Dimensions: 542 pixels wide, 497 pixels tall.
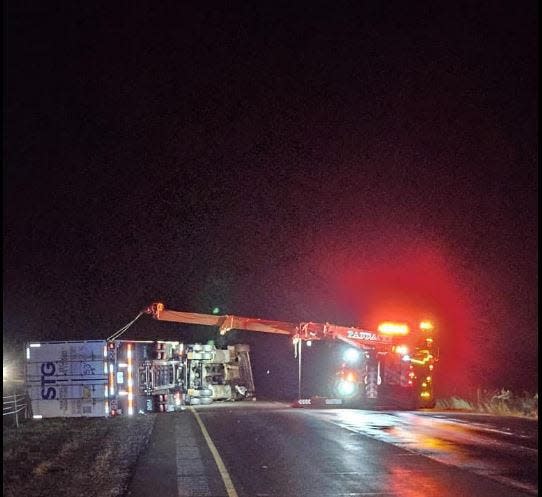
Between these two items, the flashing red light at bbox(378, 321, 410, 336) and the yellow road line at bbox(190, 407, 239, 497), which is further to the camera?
the flashing red light at bbox(378, 321, 410, 336)

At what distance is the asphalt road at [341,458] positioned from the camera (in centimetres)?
1073

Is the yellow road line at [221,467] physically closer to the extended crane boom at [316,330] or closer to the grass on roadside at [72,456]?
the grass on roadside at [72,456]

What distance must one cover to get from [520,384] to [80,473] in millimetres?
30033

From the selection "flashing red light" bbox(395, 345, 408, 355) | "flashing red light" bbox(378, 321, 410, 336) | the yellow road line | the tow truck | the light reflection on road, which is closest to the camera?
the yellow road line

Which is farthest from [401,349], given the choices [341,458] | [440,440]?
[341,458]

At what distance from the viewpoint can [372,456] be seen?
13.9 metres

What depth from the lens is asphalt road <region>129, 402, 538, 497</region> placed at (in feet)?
35.2

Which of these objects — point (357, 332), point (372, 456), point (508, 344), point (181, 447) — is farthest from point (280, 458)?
point (508, 344)

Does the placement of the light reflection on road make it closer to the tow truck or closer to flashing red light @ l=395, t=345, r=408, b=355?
the tow truck

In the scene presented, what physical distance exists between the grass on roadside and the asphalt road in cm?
41

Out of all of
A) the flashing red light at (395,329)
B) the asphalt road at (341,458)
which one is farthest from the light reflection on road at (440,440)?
the flashing red light at (395,329)

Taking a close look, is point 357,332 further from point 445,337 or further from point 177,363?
point 445,337

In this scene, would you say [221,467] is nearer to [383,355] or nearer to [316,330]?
[316,330]

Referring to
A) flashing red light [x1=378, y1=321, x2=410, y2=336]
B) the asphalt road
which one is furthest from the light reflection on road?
flashing red light [x1=378, y1=321, x2=410, y2=336]
